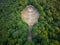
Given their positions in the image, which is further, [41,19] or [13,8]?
[13,8]

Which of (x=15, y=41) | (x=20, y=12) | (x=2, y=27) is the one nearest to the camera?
(x=15, y=41)

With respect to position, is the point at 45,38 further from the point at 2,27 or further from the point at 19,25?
the point at 2,27

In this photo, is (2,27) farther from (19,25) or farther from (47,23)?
(47,23)

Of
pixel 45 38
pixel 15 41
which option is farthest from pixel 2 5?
pixel 45 38

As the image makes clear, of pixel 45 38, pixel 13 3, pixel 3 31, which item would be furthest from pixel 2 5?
pixel 45 38

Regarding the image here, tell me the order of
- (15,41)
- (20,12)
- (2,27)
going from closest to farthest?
(15,41) < (2,27) < (20,12)

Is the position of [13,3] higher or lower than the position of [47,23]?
higher
